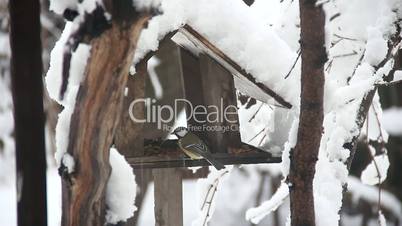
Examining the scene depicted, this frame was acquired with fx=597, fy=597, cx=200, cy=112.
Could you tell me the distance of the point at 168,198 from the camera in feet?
7.12

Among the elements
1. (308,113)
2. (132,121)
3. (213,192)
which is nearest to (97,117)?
(308,113)

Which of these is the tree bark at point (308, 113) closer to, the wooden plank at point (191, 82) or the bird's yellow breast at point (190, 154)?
the bird's yellow breast at point (190, 154)

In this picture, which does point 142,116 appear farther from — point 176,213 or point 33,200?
point 33,200

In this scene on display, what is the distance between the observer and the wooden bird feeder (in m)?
1.99

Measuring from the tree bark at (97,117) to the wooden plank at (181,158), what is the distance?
68 centimetres

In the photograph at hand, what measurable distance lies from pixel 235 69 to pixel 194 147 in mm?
298

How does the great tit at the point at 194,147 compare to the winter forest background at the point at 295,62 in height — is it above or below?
below

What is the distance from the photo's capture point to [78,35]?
1103 mm

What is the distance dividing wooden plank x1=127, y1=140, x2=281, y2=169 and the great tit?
0.03 metres

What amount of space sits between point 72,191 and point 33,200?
58 cm

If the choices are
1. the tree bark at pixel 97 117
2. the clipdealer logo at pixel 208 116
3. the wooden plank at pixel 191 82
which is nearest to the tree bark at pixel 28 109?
the tree bark at pixel 97 117

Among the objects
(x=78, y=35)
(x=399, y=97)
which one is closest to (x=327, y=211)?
(x=78, y=35)

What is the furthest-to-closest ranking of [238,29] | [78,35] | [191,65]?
[191,65], [238,29], [78,35]

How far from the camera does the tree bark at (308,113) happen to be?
1.38 m
